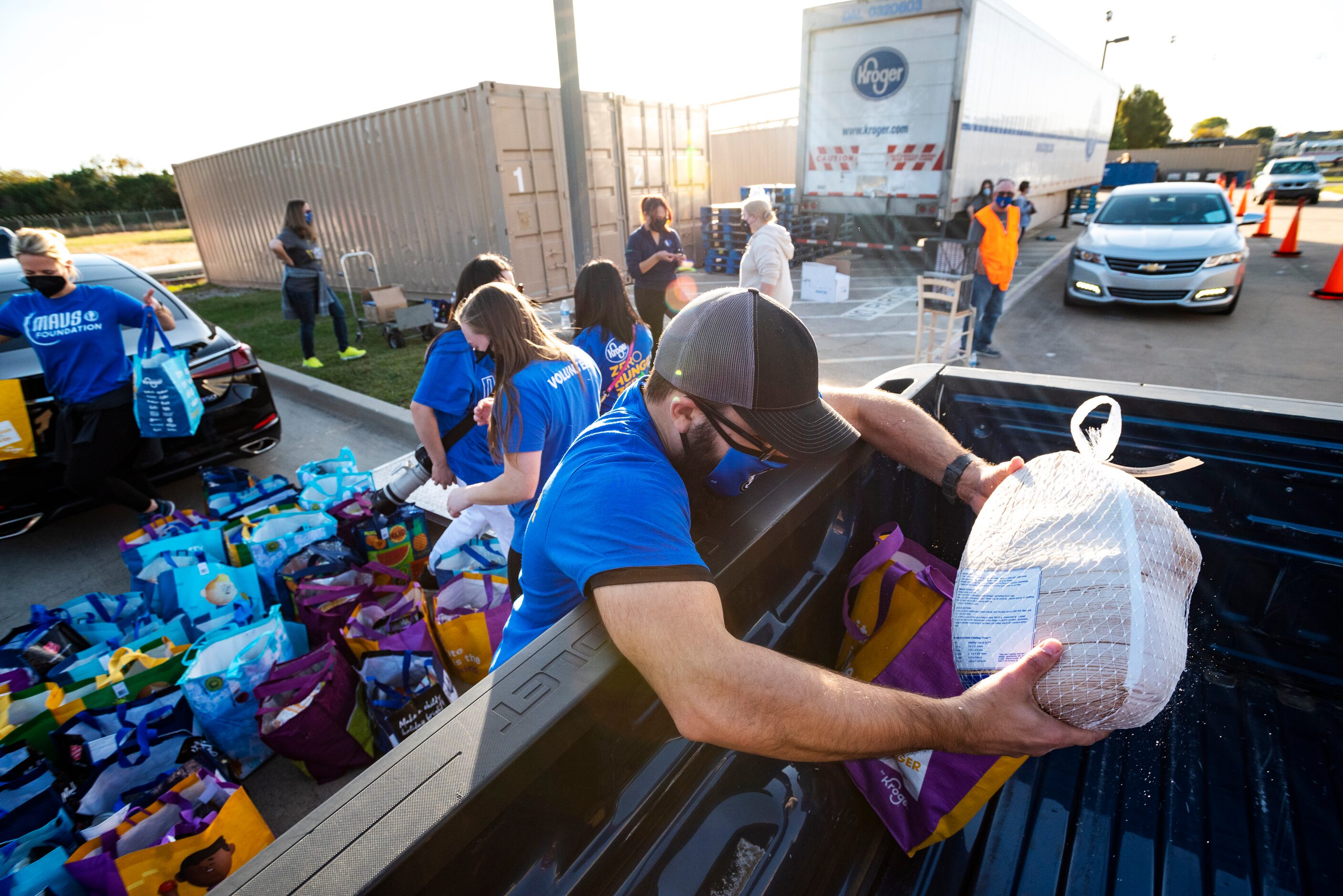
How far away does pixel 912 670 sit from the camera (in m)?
1.59

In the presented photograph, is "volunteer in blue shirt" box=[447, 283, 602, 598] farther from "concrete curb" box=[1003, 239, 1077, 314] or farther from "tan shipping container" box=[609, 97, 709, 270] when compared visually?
"tan shipping container" box=[609, 97, 709, 270]

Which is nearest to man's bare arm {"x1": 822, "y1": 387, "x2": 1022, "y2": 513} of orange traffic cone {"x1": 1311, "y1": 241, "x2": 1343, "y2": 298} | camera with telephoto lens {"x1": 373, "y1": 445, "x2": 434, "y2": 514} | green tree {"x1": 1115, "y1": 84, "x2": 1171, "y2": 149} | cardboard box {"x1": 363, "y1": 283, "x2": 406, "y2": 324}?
camera with telephoto lens {"x1": 373, "y1": 445, "x2": 434, "y2": 514}

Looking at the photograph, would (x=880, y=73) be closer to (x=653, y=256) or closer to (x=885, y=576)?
(x=653, y=256)

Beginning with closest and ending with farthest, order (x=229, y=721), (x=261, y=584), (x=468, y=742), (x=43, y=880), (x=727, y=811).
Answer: (x=468, y=742), (x=727, y=811), (x=43, y=880), (x=229, y=721), (x=261, y=584)

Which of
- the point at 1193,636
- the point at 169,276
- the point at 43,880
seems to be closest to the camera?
the point at 43,880

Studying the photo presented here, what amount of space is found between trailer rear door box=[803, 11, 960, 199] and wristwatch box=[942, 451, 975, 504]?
35.2ft

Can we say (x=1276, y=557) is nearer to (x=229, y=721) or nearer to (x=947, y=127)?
(x=229, y=721)

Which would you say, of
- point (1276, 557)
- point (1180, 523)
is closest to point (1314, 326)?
point (1276, 557)

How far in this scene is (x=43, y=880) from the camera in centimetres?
180

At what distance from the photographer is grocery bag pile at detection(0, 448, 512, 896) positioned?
1903 millimetres

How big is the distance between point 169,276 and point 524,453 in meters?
24.7

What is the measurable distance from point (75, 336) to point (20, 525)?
121 centimetres

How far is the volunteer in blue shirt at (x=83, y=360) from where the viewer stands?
3.72 metres

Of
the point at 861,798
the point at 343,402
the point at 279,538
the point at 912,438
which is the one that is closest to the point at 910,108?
the point at 343,402
